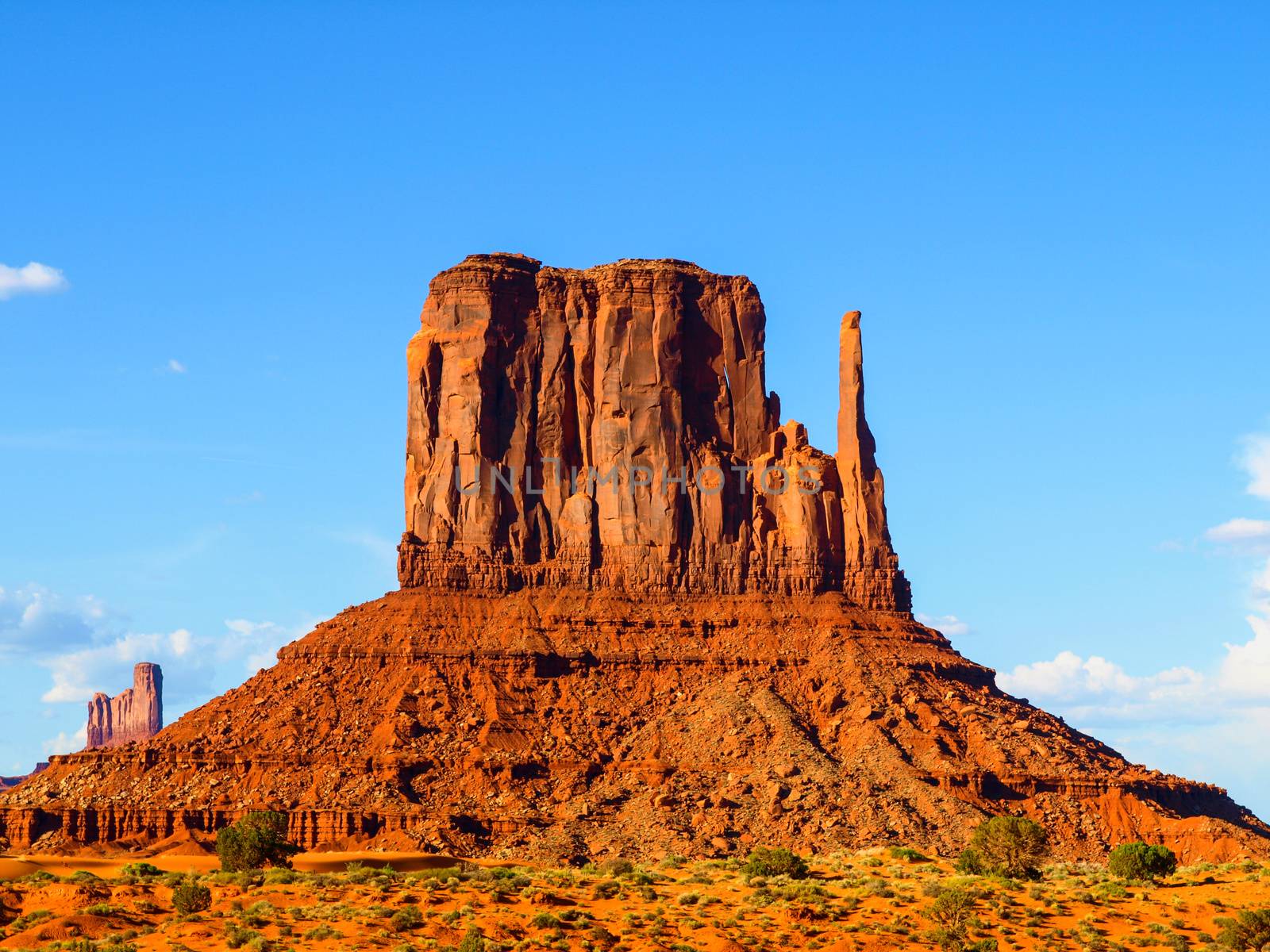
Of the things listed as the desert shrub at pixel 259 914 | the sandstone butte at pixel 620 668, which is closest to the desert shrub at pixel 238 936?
the desert shrub at pixel 259 914

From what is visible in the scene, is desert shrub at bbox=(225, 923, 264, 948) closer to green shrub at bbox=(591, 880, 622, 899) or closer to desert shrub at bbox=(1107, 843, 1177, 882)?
green shrub at bbox=(591, 880, 622, 899)

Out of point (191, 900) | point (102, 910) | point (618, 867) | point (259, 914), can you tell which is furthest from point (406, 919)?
point (618, 867)

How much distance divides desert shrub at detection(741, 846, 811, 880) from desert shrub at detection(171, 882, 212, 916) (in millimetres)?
22317

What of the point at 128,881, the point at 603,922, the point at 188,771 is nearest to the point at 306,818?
the point at 188,771

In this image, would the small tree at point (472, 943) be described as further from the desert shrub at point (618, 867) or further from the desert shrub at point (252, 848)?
the desert shrub at point (252, 848)

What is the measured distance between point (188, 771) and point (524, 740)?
16294 mm

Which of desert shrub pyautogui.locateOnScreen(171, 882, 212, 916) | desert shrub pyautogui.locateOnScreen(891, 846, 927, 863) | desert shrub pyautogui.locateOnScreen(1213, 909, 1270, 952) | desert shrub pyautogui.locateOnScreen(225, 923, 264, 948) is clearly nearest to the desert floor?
desert shrub pyautogui.locateOnScreen(225, 923, 264, 948)

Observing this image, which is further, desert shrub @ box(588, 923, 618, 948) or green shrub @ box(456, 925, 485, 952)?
desert shrub @ box(588, 923, 618, 948)

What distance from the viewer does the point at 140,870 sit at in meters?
98.6

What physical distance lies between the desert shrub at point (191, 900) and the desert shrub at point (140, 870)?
28.5ft

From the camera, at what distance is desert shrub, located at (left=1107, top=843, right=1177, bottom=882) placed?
99000 millimetres

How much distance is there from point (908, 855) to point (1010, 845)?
7.47m

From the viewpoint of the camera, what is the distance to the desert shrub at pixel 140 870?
319 feet

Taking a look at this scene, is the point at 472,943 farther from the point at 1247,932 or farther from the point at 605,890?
the point at 1247,932
